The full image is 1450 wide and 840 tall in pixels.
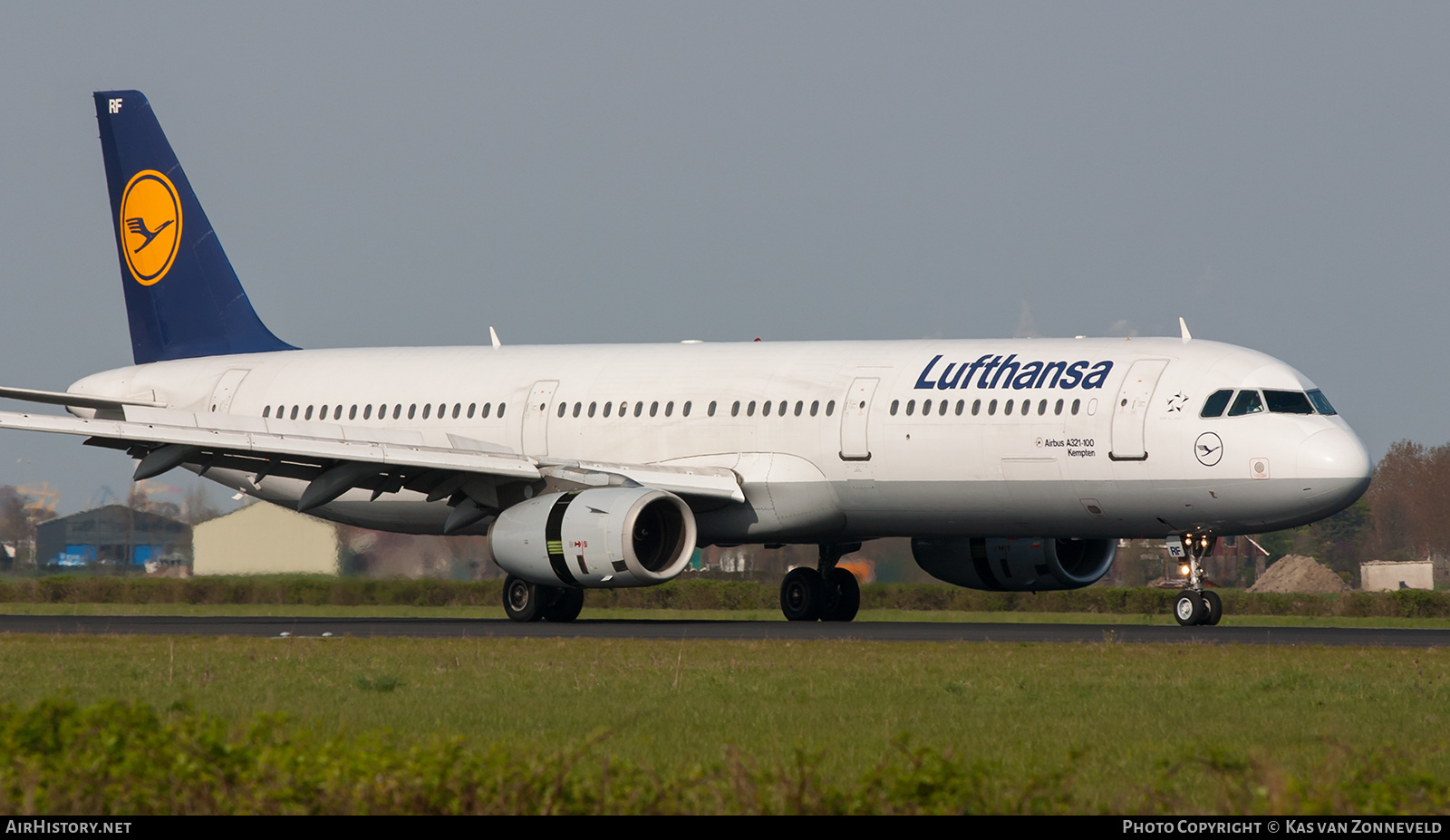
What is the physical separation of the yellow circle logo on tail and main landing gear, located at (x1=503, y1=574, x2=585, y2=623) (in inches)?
410

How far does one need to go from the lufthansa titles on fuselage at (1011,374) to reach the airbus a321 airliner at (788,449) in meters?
0.04

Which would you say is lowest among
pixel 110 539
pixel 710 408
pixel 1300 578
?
pixel 1300 578

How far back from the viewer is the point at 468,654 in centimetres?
1864

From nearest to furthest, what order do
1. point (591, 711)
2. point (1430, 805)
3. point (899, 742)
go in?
point (1430, 805) < point (899, 742) < point (591, 711)

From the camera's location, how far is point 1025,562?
27531 millimetres

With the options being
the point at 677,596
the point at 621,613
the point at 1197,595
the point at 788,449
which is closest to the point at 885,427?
the point at 788,449

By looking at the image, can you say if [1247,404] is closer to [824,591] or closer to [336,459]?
[824,591]

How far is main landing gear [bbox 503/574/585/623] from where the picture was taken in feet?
89.8

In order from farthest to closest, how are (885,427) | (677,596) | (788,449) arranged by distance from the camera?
(677,596) < (788,449) < (885,427)

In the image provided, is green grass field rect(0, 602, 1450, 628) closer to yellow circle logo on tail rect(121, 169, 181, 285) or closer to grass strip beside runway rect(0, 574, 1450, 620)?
grass strip beside runway rect(0, 574, 1450, 620)

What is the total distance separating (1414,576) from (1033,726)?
143 feet

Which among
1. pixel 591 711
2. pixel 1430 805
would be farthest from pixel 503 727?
pixel 1430 805

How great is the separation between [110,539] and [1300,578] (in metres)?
32.7
